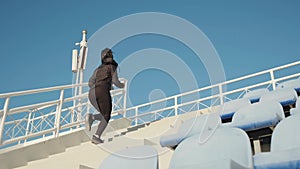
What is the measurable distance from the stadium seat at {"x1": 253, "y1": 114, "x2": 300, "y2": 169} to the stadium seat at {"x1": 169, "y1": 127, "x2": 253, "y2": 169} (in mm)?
64

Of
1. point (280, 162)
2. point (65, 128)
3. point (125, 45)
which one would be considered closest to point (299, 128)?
point (280, 162)

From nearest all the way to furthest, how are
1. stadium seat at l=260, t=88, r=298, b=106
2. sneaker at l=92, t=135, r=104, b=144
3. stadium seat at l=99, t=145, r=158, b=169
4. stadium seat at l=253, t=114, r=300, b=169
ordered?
1. stadium seat at l=253, t=114, r=300, b=169
2. stadium seat at l=99, t=145, r=158, b=169
3. stadium seat at l=260, t=88, r=298, b=106
4. sneaker at l=92, t=135, r=104, b=144

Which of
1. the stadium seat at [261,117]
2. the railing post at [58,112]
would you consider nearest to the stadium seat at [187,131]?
the stadium seat at [261,117]

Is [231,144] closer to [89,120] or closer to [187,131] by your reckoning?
[187,131]

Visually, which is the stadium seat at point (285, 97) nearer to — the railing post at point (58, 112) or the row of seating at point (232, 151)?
the row of seating at point (232, 151)

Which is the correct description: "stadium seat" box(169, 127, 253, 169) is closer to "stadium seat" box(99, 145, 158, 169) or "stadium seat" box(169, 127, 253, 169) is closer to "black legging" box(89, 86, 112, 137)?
"stadium seat" box(99, 145, 158, 169)

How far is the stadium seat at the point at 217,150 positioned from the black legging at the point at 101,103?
1395 millimetres

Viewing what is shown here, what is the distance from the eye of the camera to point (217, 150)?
5.78 feet

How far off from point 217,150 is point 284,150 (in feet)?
1.19

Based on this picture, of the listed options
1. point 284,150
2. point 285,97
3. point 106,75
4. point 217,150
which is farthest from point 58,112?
point 284,150

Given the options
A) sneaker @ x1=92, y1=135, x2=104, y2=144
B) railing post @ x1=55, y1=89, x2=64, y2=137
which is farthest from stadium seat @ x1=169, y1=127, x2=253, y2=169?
railing post @ x1=55, y1=89, x2=64, y2=137

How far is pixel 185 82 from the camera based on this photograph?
188 cm

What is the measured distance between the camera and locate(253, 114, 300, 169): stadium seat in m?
1.44

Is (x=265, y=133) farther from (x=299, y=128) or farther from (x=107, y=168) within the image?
(x=107, y=168)
